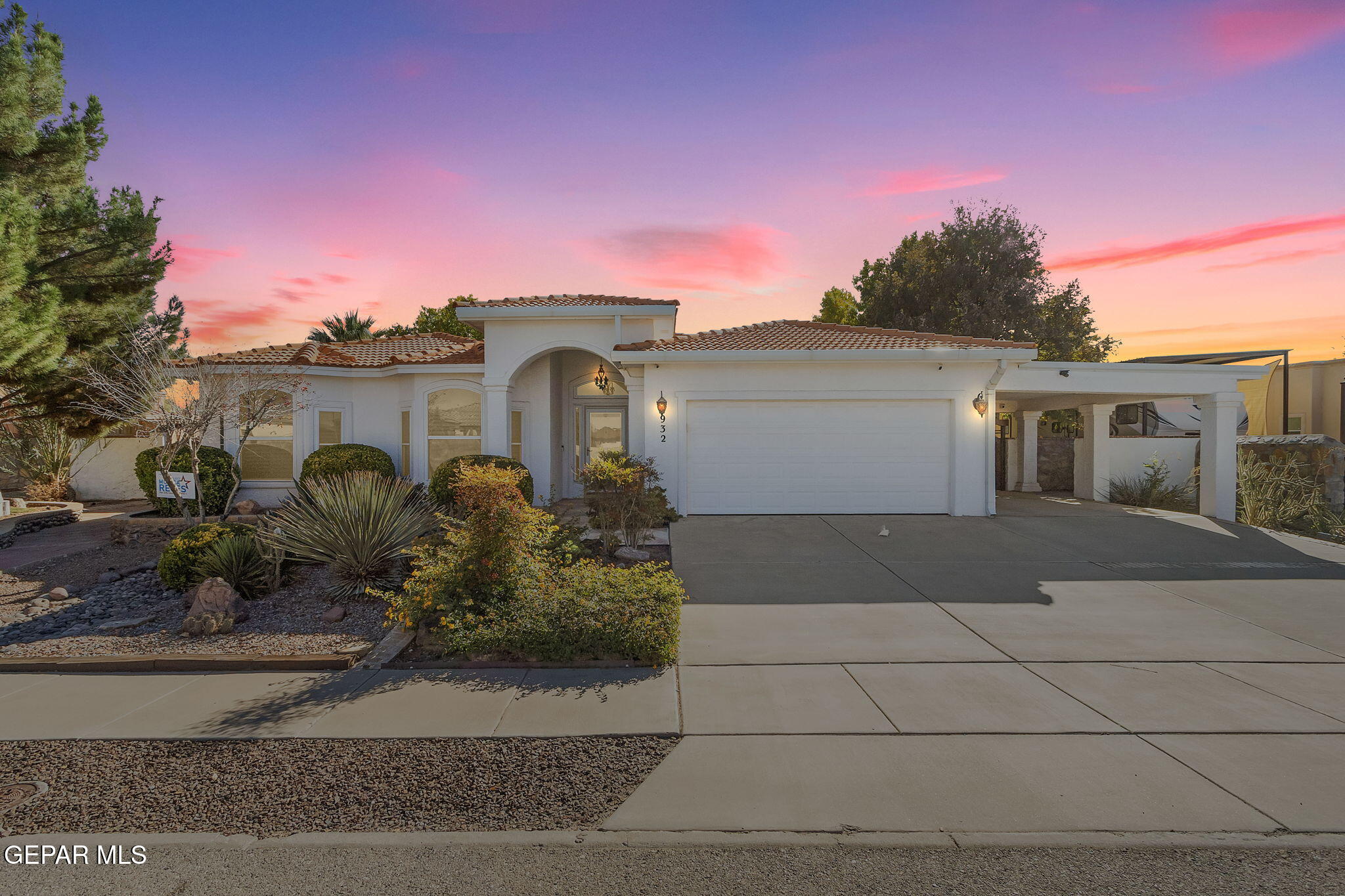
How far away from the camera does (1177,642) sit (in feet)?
20.6

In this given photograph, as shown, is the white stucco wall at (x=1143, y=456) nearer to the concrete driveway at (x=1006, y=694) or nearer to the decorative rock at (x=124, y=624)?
the concrete driveway at (x=1006, y=694)

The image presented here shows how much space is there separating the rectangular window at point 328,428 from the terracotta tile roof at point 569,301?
4.01 m

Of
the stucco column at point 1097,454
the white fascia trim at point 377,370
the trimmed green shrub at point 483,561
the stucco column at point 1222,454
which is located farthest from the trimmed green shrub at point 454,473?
the stucco column at point 1222,454

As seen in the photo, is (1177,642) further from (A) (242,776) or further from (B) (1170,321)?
(B) (1170,321)

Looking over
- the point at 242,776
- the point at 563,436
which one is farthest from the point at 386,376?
the point at 242,776

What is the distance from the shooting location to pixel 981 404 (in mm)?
13383

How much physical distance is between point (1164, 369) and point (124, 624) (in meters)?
17.4

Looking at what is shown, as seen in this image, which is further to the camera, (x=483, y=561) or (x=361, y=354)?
(x=361, y=354)

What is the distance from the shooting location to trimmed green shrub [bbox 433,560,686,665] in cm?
588

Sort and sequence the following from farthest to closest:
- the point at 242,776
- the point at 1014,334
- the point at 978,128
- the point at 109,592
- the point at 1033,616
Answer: the point at 1014,334
the point at 978,128
the point at 109,592
the point at 1033,616
the point at 242,776

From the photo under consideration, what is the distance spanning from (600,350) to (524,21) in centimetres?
616

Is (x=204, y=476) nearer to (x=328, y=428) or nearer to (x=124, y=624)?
(x=328, y=428)
